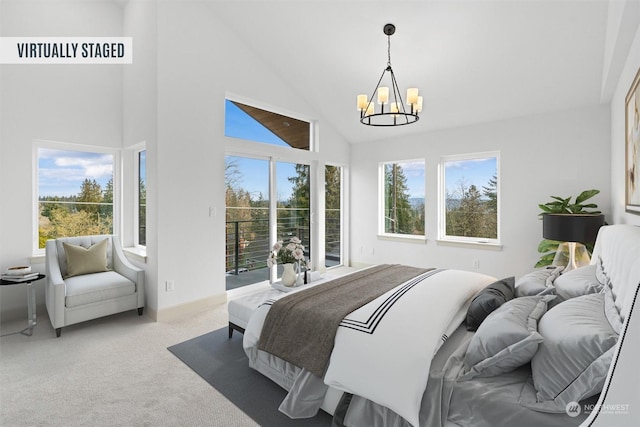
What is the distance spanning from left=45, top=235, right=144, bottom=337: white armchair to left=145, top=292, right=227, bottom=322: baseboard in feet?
0.96

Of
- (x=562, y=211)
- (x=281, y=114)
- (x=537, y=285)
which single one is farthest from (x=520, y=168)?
(x=281, y=114)

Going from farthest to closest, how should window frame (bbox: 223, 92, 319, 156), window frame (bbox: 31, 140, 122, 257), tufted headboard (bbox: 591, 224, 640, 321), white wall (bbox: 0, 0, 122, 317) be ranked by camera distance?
window frame (bbox: 223, 92, 319, 156), window frame (bbox: 31, 140, 122, 257), white wall (bbox: 0, 0, 122, 317), tufted headboard (bbox: 591, 224, 640, 321)

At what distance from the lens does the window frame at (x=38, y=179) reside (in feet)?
11.9

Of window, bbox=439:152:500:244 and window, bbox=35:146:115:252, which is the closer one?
window, bbox=35:146:115:252

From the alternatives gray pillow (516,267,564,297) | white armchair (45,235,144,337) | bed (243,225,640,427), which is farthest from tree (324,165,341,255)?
gray pillow (516,267,564,297)

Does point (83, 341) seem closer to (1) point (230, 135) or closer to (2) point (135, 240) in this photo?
(2) point (135, 240)

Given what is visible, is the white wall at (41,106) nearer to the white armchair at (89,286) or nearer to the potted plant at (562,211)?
the white armchair at (89,286)

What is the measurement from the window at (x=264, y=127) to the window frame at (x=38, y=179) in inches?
59.5

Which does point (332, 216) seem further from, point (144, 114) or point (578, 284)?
point (578, 284)

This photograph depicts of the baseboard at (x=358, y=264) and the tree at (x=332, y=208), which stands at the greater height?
the tree at (x=332, y=208)

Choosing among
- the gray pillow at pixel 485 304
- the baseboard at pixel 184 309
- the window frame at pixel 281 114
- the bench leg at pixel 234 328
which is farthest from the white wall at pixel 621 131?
the baseboard at pixel 184 309

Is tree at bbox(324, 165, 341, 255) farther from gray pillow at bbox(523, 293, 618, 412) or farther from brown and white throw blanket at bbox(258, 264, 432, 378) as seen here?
gray pillow at bbox(523, 293, 618, 412)

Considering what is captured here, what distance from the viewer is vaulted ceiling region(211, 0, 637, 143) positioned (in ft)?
10.0

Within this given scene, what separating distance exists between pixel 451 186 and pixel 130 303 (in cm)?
455
